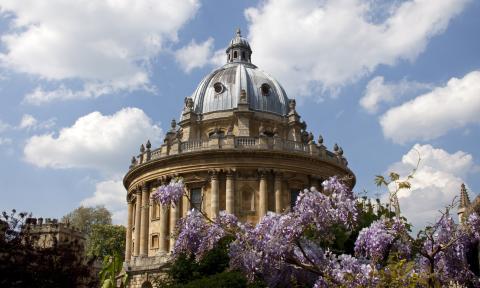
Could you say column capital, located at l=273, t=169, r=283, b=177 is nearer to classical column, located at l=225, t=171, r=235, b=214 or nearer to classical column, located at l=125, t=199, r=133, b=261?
classical column, located at l=225, t=171, r=235, b=214


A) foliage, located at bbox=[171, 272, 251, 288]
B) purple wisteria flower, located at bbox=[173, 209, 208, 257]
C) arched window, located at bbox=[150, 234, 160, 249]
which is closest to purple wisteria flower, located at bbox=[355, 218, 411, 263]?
purple wisteria flower, located at bbox=[173, 209, 208, 257]

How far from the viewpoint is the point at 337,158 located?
139ft

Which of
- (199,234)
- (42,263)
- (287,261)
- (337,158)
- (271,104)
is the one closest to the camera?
(287,261)

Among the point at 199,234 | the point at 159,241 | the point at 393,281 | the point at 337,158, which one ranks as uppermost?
the point at 337,158

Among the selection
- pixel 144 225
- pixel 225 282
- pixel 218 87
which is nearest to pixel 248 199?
pixel 144 225

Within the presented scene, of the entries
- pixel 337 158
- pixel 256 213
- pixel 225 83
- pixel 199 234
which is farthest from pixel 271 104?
pixel 199 234

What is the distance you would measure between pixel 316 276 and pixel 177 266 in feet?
52.9

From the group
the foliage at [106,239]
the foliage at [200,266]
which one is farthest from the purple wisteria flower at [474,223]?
the foliage at [106,239]

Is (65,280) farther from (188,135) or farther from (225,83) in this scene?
(225,83)

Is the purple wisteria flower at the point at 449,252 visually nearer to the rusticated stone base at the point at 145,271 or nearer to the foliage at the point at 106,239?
the rusticated stone base at the point at 145,271

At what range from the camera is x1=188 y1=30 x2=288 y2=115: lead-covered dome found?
44.7 meters

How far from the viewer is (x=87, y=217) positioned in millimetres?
63781

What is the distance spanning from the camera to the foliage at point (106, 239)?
5794 centimetres

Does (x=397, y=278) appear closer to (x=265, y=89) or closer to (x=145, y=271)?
(x=145, y=271)
